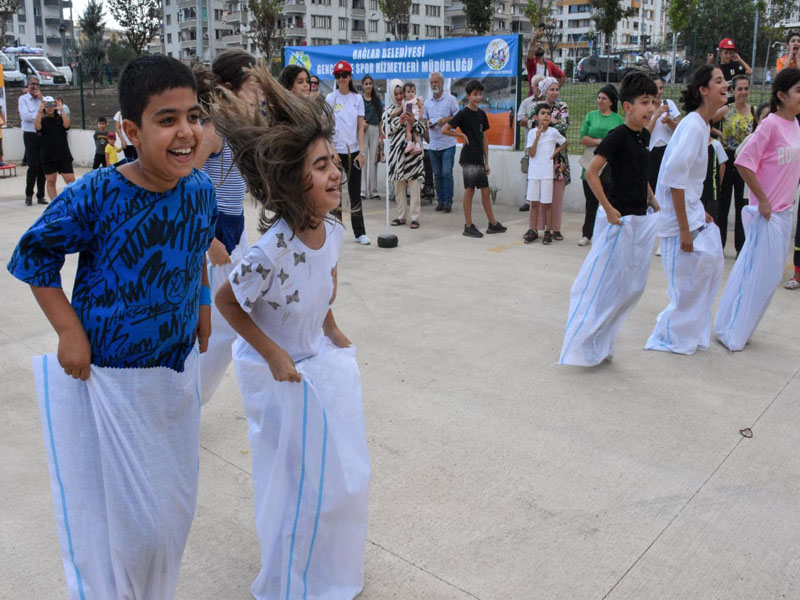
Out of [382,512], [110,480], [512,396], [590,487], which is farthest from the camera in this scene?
[512,396]

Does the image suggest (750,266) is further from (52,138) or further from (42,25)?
(42,25)

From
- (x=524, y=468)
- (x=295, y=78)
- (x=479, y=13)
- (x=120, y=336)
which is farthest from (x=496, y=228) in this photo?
(x=479, y=13)

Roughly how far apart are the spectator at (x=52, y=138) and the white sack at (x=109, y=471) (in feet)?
33.7

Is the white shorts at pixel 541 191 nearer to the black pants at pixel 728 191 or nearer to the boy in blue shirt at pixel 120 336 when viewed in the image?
the black pants at pixel 728 191

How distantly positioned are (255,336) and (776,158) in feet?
13.3

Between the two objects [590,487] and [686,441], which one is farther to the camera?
[686,441]

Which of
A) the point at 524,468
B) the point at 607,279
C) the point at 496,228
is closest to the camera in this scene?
the point at 524,468

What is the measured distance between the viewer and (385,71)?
11.7 m

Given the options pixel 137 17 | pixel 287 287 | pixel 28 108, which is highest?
pixel 137 17

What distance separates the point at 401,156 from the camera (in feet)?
31.9

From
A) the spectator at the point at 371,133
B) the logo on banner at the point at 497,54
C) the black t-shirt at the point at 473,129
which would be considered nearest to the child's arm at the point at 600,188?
the black t-shirt at the point at 473,129

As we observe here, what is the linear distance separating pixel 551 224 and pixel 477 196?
3.30 metres

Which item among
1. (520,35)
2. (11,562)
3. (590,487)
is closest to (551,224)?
(520,35)

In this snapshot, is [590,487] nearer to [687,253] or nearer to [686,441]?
[686,441]
